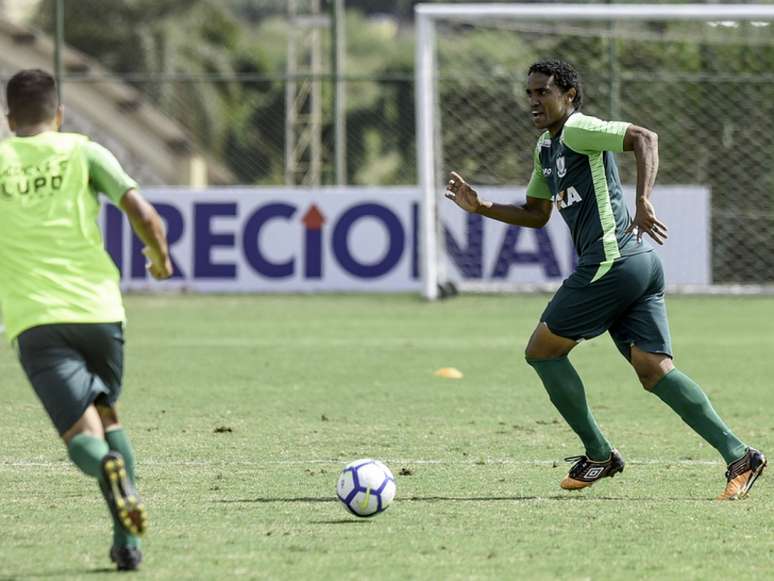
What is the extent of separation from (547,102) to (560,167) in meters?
0.32

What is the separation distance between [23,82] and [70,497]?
237 centimetres

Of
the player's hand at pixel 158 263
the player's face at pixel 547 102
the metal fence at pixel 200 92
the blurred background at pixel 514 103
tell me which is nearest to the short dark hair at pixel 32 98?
the player's hand at pixel 158 263

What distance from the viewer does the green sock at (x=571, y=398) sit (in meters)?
7.51

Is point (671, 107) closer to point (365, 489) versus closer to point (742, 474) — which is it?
point (742, 474)

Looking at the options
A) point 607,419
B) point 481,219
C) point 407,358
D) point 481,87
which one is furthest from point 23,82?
point 481,87

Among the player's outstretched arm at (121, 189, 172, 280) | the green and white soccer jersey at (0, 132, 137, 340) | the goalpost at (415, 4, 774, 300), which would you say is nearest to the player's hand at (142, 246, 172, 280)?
the player's outstretched arm at (121, 189, 172, 280)

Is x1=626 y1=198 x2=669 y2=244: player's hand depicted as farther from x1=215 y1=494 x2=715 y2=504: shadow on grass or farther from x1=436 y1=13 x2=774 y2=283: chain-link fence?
x1=436 y1=13 x2=774 y2=283: chain-link fence

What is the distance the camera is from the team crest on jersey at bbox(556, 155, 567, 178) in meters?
7.42

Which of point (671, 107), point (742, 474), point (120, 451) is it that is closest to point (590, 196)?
point (742, 474)

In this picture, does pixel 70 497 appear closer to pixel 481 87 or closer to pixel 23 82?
pixel 23 82

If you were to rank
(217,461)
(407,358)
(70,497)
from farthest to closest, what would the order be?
(407,358) → (217,461) → (70,497)

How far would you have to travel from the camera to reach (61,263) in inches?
221

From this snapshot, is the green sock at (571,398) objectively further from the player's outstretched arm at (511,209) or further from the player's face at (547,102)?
the player's face at (547,102)

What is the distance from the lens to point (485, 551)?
19.8 feet
